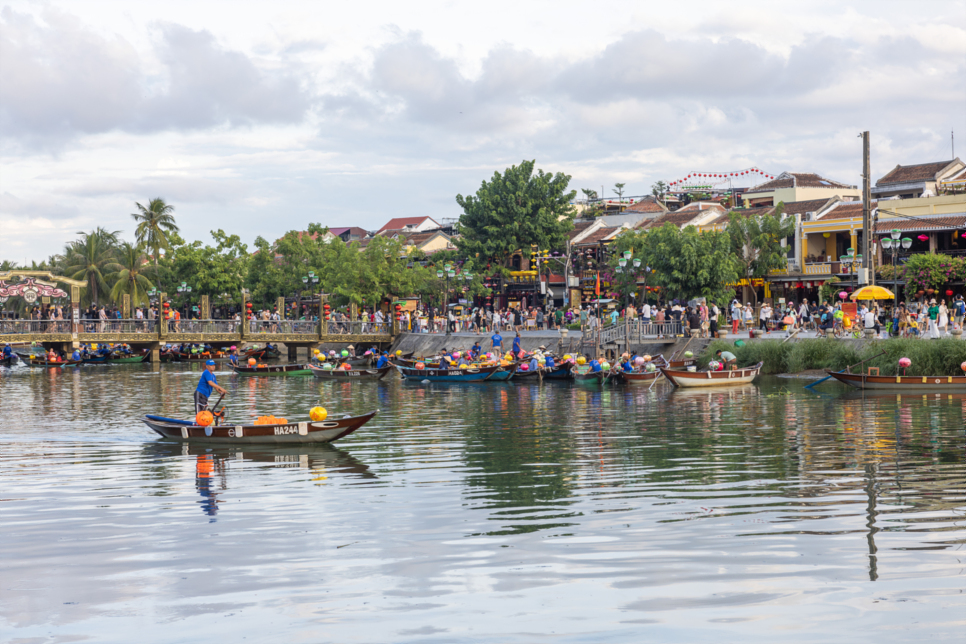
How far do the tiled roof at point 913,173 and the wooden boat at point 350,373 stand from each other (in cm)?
3871

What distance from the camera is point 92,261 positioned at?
75.2 metres

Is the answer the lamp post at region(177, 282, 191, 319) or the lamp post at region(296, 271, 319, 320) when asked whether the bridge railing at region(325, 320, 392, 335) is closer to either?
the lamp post at region(296, 271, 319, 320)

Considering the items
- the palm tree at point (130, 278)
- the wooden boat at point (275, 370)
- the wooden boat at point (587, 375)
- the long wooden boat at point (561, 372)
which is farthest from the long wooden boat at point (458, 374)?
the palm tree at point (130, 278)

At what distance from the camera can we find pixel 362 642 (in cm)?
866

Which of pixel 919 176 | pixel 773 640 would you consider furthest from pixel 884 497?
pixel 919 176

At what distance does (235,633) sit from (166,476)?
10497 millimetres

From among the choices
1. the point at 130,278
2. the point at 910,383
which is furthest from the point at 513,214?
the point at 910,383

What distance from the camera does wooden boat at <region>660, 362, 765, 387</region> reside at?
3641 cm

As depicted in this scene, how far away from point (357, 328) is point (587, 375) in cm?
2359

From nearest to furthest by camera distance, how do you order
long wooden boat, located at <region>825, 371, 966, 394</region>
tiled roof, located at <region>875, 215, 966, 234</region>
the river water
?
the river water → long wooden boat, located at <region>825, 371, 966, 394</region> → tiled roof, located at <region>875, 215, 966, 234</region>

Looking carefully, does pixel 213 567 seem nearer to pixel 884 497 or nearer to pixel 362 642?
pixel 362 642

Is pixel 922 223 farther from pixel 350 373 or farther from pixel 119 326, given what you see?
pixel 119 326

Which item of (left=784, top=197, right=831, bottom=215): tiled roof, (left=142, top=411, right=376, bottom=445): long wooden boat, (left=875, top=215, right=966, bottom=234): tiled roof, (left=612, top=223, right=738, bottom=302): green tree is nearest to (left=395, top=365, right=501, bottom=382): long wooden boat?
(left=612, top=223, right=738, bottom=302): green tree

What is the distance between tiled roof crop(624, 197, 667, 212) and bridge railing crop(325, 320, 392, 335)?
28.6 metres
